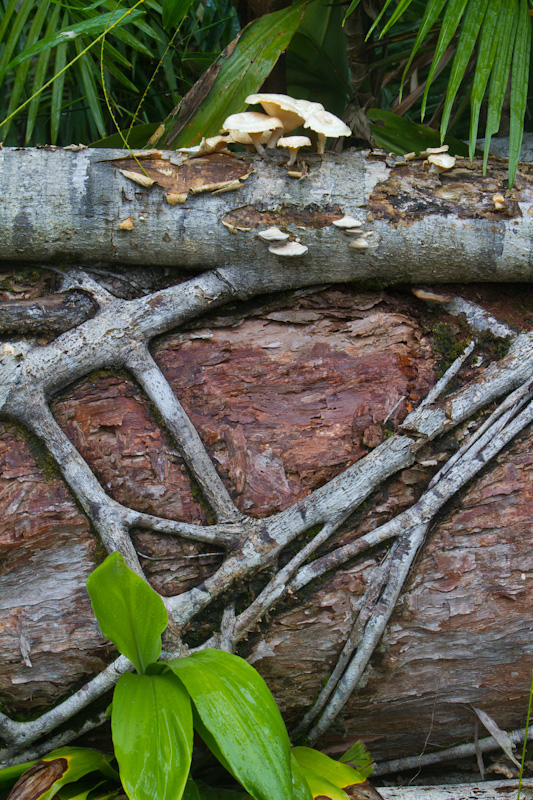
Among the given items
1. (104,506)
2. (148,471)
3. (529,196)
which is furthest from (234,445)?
(529,196)

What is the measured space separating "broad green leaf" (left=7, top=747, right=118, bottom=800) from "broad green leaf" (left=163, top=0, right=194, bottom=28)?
2.53 metres

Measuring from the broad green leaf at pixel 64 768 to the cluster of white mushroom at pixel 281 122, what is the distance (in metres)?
1.93

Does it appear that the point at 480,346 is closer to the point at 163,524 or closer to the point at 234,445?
→ the point at 234,445

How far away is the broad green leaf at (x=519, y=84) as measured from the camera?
1898mm

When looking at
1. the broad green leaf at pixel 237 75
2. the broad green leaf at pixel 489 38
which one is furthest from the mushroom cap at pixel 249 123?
the broad green leaf at pixel 489 38

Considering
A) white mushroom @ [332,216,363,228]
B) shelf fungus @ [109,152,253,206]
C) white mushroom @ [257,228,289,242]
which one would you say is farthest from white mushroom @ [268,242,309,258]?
shelf fungus @ [109,152,253,206]

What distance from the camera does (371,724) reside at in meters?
1.96

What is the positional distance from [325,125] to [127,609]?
158 cm

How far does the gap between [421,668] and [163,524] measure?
953 mm

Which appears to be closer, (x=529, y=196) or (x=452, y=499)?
(x=452, y=499)

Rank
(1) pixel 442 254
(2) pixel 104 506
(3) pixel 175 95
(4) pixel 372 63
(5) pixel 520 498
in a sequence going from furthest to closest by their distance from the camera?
(3) pixel 175 95 < (4) pixel 372 63 < (1) pixel 442 254 < (5) pixel 520 498 < (2) pixel 104 506

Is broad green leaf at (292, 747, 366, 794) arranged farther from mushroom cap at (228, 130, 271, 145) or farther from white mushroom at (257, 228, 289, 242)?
mushroom cap at (228, 130, 271, 145)

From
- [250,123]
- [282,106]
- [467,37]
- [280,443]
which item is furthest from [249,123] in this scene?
[280,443]

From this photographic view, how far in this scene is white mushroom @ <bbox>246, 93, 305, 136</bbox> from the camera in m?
1.84
